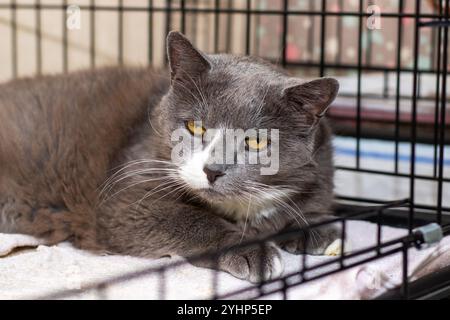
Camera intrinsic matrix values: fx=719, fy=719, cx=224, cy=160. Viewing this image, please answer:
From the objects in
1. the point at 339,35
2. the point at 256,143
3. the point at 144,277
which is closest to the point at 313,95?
the point at 256,143

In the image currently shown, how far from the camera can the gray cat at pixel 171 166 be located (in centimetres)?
153

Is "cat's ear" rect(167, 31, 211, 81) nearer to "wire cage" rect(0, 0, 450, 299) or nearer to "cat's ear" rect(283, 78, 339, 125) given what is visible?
"cat's ear" rect(283, 78, 339, 125)

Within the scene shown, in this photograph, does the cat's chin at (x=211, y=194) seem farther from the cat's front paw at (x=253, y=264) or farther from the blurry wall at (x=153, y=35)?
the blurry wall at (x=153, y=35)

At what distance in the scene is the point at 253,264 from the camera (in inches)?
58.6

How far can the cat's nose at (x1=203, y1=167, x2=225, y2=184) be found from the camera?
57.4 inches

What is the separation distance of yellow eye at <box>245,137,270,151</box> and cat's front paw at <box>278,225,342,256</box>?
0.89ft

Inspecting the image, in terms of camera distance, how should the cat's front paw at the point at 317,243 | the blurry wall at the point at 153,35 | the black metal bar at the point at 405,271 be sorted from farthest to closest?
the blurry wall at the point at 153,35
the cat's front paw at the point at 317,243
the black metal bar at the point at 405,271

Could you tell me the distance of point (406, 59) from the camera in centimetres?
439

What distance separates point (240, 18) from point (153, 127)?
2848 mm

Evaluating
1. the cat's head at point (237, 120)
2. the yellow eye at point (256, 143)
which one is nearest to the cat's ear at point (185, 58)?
the cat's head at point (237, 120)

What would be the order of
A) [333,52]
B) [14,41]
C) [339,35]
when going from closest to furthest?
[14,41] → [339,35] → [333,52]

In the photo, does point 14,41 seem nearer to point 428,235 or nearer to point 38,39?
point 38,39

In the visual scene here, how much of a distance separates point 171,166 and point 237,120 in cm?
21
